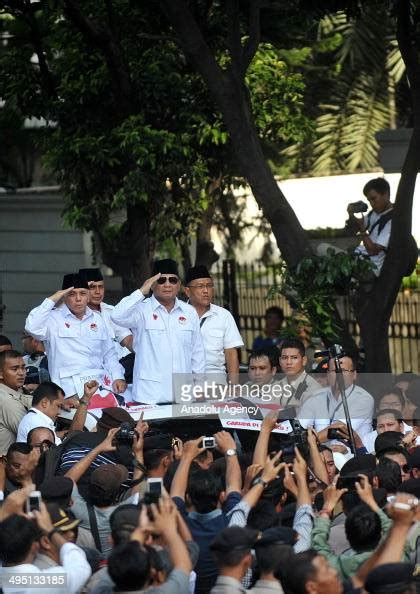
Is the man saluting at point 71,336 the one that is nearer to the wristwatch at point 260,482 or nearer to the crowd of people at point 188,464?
the crowd of people at point 188,464

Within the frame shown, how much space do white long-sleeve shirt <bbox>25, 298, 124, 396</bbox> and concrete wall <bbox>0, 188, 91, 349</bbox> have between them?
7.08 meters

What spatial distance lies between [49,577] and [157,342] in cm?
472

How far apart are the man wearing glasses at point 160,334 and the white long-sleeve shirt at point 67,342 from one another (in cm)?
34

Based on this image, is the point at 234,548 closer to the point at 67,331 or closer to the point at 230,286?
the point at 67,331

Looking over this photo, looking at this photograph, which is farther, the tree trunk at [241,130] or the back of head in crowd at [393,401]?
the tree trunk at [241,130]

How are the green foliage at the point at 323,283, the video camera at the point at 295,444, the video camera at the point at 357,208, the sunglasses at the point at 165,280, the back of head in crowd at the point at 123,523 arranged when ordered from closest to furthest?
the back of head in crowd at the point at 123,523 < the video camera at the point at 295,444 < the sunglasses at the point at 165,280 < the video camera at the point at 357,208 < the green foliage at the point at 323,283

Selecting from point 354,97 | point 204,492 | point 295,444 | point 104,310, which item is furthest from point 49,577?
point 354,97

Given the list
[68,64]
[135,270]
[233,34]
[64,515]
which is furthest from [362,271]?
[64,515]

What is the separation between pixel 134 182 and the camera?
601 inches

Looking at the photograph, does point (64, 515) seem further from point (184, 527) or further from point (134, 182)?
point (134, 182)

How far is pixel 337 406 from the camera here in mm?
11055

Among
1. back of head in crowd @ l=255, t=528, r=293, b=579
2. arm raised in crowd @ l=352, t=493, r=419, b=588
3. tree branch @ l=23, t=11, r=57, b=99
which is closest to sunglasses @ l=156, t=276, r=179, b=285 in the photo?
back of head in crowd @ l=255, t=528, r=293, b=579

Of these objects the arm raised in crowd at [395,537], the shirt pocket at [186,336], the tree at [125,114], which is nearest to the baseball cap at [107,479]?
the arm raised in crowd at [395,537]

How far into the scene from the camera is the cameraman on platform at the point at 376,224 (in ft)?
43.5
